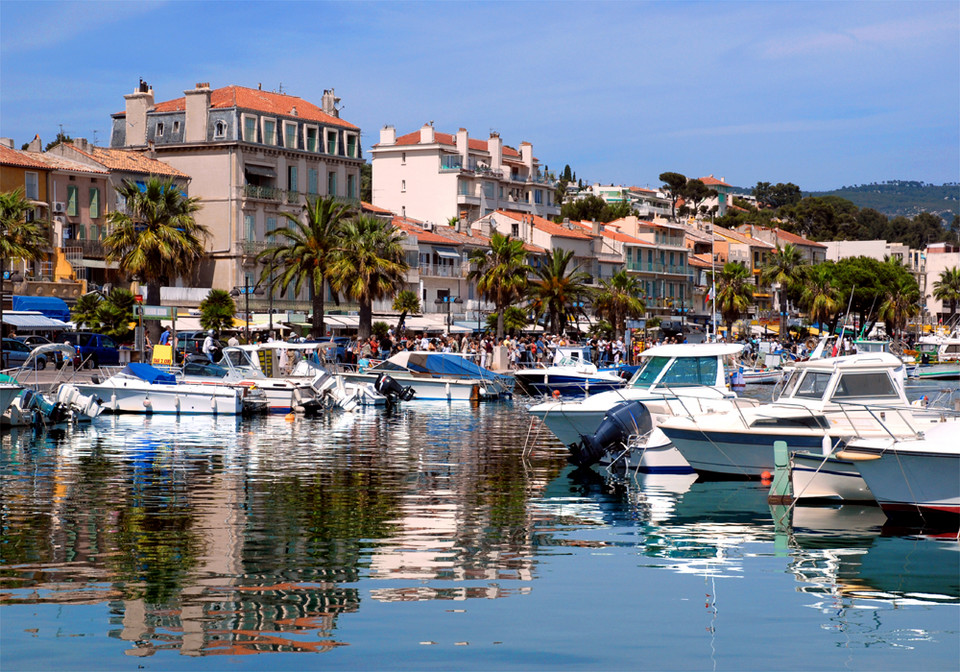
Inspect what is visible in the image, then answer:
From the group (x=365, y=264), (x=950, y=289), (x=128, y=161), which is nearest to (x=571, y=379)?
(x=365, y=264)

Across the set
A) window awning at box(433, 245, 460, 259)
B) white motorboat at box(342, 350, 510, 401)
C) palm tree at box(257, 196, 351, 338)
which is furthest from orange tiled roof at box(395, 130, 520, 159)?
white motorboat at box(342, 350, 510, 401)

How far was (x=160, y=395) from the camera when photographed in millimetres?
39125

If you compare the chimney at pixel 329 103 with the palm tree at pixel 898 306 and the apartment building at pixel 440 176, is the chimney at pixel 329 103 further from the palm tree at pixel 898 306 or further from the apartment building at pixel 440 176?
the palm tree at pixel 898 306

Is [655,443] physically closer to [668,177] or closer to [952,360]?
[952,360]

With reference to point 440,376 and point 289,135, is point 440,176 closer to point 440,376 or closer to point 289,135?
point 289,135

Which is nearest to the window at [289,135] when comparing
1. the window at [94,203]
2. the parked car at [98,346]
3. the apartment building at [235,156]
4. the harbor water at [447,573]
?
the apartment building at [235,156]

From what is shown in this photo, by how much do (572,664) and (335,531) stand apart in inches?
294

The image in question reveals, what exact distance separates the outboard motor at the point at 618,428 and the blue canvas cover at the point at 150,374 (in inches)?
720

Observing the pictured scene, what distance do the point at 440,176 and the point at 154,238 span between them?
51.5 m

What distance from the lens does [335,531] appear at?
1820 cm

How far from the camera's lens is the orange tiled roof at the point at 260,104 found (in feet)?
263

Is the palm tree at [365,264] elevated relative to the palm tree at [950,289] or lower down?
lower down

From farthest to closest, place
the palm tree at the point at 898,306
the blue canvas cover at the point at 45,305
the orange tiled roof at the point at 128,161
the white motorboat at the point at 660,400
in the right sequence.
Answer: the palm tree at the point at 898,306 → the orange tiled roof at the point at 128,161 → the blue canvas cover at the point at 45,305 → the white motorboat at the point at 660,400

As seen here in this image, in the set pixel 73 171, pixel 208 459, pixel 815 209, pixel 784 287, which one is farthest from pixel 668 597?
pixel 815 209
